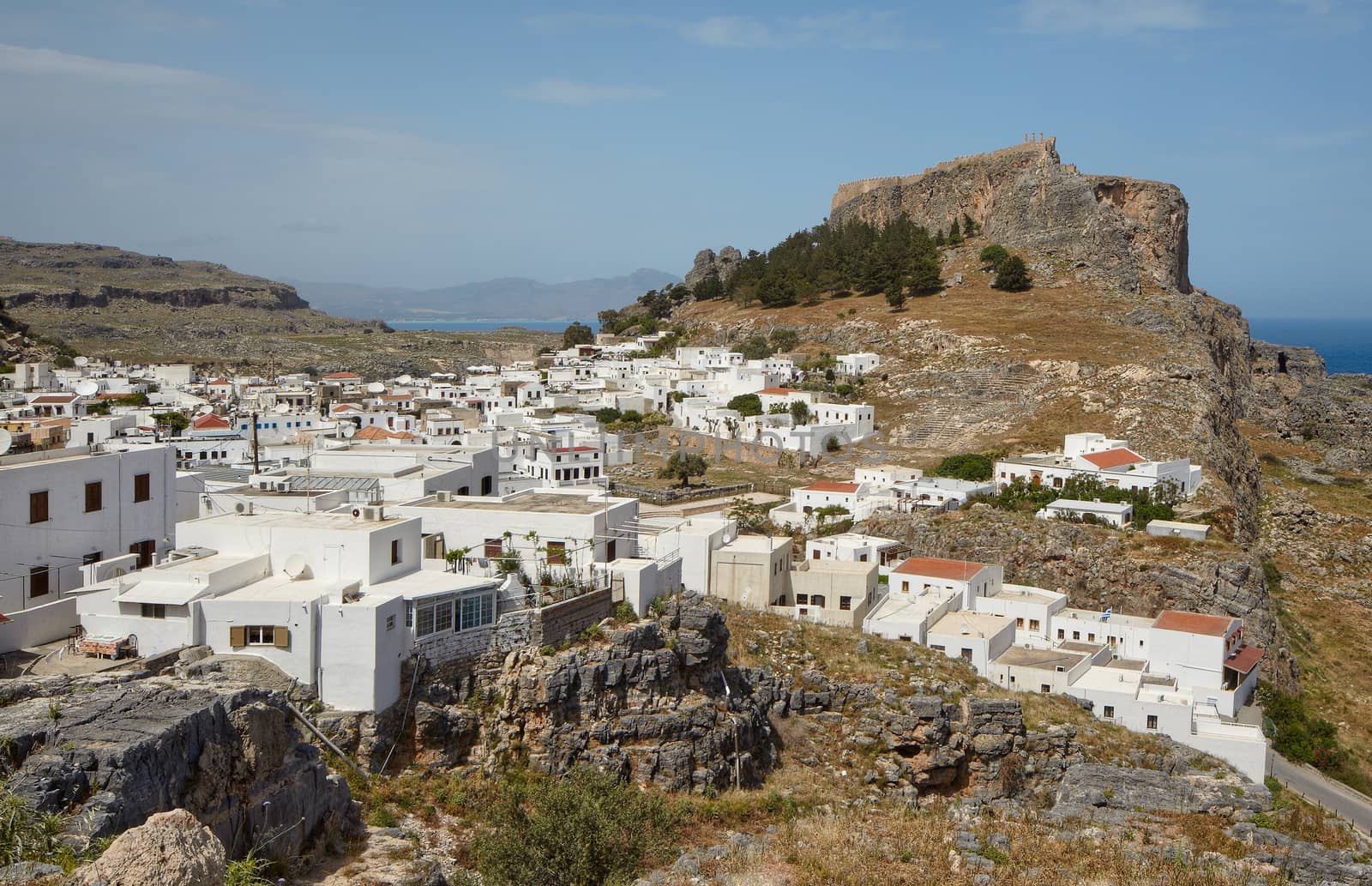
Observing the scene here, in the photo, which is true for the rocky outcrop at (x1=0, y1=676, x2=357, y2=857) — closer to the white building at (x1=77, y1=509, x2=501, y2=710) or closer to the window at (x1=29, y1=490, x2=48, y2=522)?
the white building at (x1=77, y1=509, x2=501, y2=710)

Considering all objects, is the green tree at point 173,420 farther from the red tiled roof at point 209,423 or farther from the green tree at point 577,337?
the green tree at point 577,337

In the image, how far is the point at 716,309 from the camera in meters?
89.7

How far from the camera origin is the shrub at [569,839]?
11.5 m

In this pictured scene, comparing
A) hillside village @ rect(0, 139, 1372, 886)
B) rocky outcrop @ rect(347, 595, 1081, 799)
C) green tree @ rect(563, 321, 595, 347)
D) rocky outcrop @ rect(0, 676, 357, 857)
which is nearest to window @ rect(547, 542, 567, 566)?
hillside village @ rect(0, 139, 1372, 886)

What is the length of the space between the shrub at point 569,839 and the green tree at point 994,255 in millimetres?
71809

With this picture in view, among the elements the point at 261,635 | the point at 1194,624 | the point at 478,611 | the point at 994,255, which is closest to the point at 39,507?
the point at 261,635

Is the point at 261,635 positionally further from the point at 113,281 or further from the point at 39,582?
the point at 113,281

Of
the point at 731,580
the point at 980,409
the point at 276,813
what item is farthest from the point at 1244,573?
the point at 276,813

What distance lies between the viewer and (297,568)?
51.6 ft

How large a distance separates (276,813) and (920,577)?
22.9 meters

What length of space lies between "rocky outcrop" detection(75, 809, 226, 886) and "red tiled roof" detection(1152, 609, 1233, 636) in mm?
27426

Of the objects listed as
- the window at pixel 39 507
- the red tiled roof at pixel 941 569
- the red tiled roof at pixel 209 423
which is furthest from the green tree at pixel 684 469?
the window at pixel 39 507

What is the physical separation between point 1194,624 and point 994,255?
53971mm

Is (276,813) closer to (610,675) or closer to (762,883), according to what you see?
(762,883)
